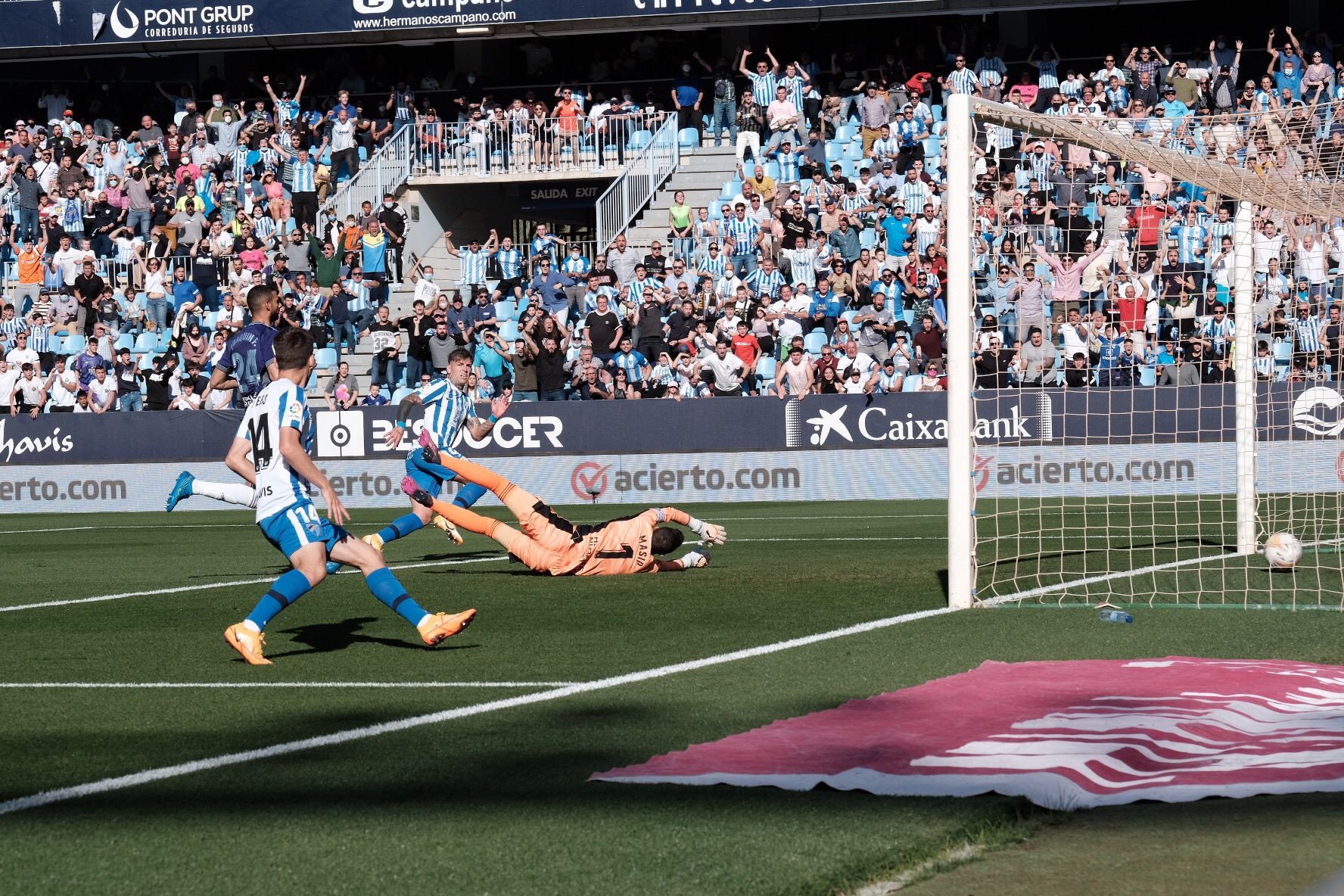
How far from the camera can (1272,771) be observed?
514cm

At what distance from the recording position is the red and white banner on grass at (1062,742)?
502cm

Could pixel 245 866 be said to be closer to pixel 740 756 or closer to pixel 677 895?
pixel 677 895

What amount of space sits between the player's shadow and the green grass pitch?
0.03 metres

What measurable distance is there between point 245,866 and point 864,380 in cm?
2015

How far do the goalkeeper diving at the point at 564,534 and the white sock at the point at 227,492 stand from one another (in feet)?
4.30

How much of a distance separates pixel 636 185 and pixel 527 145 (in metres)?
2.76

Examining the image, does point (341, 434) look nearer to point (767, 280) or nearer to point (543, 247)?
point (543, 247)

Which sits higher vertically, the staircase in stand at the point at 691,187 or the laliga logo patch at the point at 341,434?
the staircase in stand at the point at 691,187

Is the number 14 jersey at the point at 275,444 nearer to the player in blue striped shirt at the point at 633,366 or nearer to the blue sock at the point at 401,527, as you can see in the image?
the blue sock at the point at 401,527

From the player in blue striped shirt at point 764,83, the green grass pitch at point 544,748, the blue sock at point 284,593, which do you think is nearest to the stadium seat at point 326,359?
the player in blue striped shirt at point 764,83

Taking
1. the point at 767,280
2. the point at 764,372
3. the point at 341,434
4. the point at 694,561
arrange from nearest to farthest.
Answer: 1. the point at 694,561
2. the point at 764,372
3. the point at 341,434
4. the point at 767,280

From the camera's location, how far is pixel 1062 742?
555 centimetres

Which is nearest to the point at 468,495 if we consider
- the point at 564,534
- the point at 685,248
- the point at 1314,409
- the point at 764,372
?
the point at 564,534

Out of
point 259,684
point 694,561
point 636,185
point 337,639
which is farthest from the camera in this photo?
point 636,185
